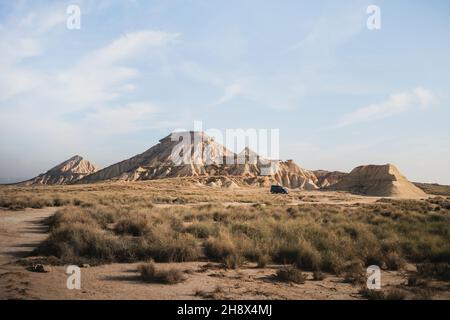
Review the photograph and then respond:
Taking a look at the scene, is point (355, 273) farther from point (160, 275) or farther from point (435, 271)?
point (160, 275)

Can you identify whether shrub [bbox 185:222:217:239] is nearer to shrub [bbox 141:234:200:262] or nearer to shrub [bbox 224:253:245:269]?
shrub [bbox 141:234:200:262]

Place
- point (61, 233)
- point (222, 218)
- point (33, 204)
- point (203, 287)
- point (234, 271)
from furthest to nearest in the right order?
point (33, 204) → point (222, 218) → point (61, 233) → point (234, 271) → point (203, 287)

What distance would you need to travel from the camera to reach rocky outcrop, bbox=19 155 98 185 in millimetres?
147500

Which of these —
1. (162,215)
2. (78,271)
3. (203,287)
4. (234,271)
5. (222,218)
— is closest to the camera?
(203,287)

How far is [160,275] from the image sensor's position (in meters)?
7.43

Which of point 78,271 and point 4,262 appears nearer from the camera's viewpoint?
point 78,271

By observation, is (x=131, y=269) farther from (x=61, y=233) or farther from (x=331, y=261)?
(x=331, y=261)

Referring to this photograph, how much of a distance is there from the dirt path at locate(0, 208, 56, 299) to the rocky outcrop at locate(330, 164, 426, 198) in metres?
58.8

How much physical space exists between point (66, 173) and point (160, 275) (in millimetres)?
162102

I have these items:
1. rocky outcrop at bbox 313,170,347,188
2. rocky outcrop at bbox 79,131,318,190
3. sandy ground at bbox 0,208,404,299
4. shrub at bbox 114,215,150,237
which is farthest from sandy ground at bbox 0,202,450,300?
rocky outcrop at bbox 313,170,347,188

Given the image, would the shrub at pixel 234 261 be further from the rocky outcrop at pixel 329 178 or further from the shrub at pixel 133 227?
the rocky outcrop at pixel 329 178
